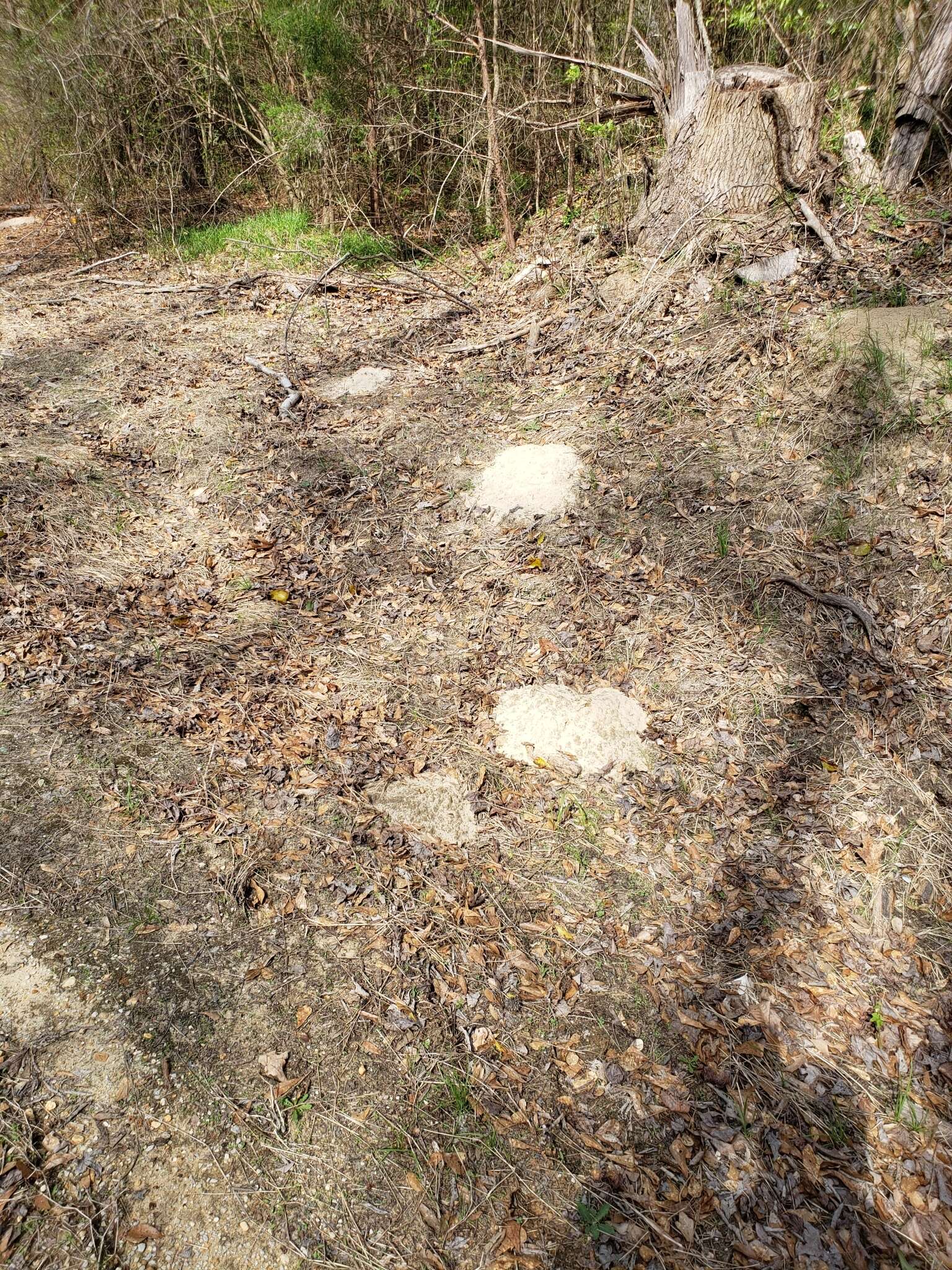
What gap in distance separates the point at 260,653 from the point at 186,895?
1498mm

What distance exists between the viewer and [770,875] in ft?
9.61

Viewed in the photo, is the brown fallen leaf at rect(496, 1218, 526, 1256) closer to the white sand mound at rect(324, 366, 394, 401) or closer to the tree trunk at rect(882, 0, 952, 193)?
the white sand mound at rect(324, 366, 394, 401)

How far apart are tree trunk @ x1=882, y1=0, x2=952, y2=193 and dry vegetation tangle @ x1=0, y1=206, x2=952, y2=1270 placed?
0.48m

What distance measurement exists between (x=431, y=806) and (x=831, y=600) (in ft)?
7.64

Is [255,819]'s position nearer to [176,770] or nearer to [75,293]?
[176,770]

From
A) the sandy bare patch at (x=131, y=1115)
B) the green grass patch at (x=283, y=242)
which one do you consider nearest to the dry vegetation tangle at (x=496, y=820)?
the sandy bare patch at (x=131, y=1115)

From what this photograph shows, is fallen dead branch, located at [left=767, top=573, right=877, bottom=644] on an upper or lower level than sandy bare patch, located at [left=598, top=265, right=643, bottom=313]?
lower

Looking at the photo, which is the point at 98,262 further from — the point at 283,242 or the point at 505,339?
the point at 505,339

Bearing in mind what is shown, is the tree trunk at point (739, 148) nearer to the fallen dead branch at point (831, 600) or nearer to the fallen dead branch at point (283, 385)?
the fallen dead branch at point (283, 385)

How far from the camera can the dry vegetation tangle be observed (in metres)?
2.13

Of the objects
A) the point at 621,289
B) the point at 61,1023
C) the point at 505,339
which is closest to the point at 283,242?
the point at 505,339

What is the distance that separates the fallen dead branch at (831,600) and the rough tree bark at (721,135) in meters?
3.43

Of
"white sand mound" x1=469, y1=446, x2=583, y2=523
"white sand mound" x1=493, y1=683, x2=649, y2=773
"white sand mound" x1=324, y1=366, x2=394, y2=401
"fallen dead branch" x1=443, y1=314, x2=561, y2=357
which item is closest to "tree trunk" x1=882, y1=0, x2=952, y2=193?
"fallen dead branch" x1=443, y1=314, x2=561, y2=357

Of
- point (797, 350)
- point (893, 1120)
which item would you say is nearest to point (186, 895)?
point (893, 1120)
